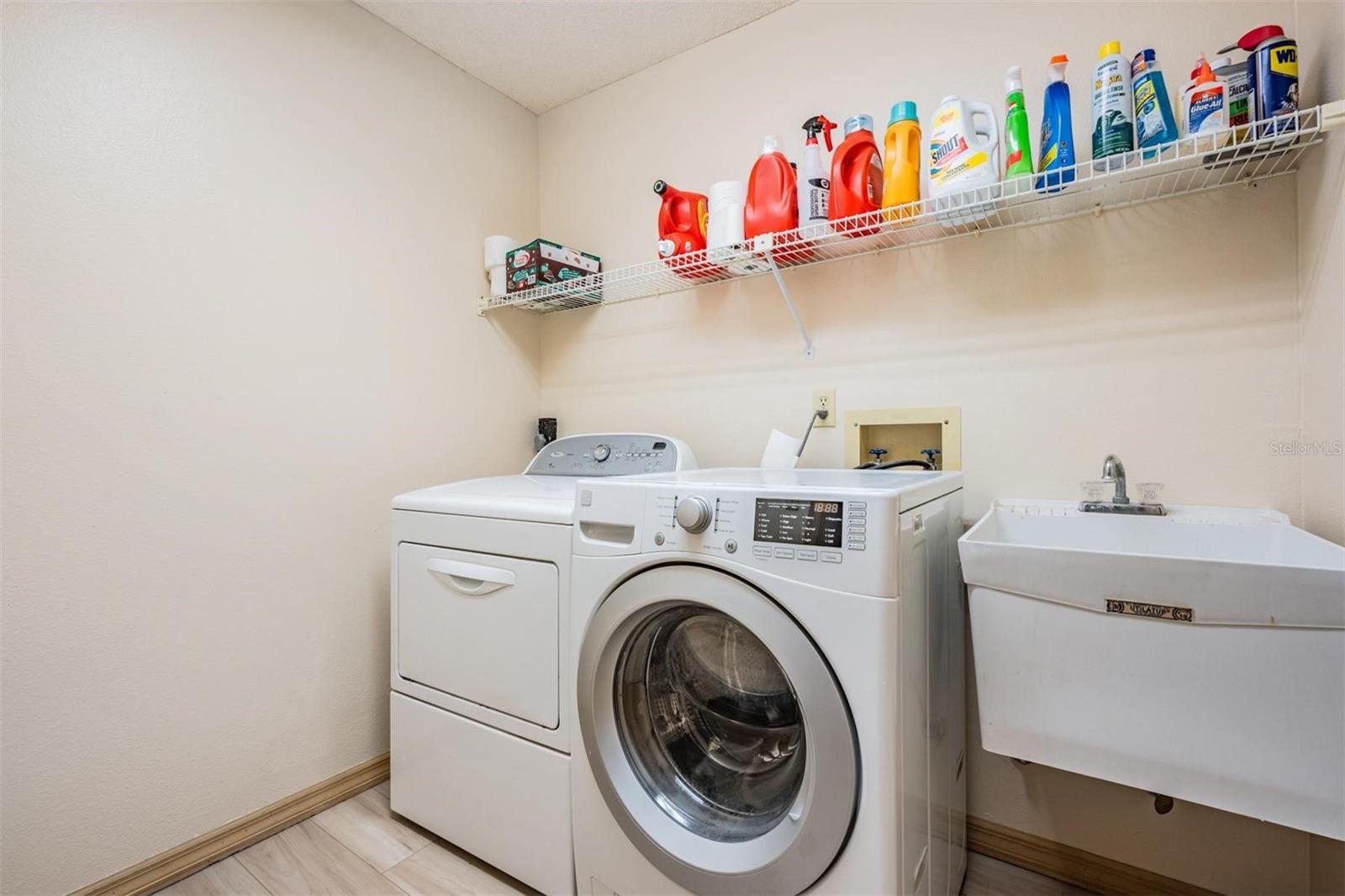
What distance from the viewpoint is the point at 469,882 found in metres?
1.43

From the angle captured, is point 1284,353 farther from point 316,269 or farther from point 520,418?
point 316,269

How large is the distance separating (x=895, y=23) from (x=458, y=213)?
4.89ft

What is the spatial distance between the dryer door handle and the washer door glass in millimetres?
361

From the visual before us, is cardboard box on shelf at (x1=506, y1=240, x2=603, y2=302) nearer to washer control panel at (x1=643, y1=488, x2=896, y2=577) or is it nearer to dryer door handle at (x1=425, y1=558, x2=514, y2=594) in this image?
dryer door handle at (x1=425, y1=558, x2=514, y2=594)

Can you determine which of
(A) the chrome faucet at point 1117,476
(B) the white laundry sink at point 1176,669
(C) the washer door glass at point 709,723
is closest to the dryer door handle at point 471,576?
(C) the washer door glass at point 709,723

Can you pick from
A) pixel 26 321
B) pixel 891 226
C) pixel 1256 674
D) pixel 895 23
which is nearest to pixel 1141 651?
pixel 1256 674

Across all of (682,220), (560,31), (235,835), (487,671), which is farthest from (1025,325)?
(235,835)

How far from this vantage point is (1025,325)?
1.52 m

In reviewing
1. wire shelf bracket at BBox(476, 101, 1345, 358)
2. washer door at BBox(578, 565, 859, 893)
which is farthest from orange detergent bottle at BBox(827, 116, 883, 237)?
washer door at BBox(578, 565, 859, 893)

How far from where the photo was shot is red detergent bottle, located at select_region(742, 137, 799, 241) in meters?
1.59

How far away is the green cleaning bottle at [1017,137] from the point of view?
130 cm

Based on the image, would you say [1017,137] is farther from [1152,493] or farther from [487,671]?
[487,671]

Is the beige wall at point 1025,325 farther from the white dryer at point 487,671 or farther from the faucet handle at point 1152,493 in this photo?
the white dryer at point 487,671

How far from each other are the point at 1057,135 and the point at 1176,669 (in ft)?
3.42
